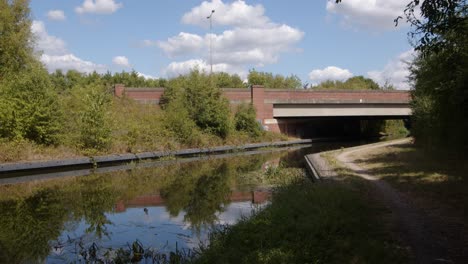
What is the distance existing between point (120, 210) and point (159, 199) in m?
1.83

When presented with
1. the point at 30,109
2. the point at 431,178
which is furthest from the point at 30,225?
the point at 30,109

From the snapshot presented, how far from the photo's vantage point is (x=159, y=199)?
15.0 metres

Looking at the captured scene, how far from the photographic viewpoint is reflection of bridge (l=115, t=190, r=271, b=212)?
14042 millimetres

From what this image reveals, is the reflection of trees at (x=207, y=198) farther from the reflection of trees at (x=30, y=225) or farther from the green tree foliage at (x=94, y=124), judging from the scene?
the green tree foliage at (x=94, y=124)

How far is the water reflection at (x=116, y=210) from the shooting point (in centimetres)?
966

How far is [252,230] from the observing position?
852 centimetres

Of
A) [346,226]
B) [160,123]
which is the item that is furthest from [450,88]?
[160,123]

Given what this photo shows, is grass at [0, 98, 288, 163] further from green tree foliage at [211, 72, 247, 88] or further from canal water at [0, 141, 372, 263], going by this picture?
green tree foliage at [211, 72, 247, 88]

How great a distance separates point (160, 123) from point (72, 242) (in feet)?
74.0

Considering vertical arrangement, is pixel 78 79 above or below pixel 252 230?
above

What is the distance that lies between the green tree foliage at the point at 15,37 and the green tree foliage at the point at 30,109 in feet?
26.4

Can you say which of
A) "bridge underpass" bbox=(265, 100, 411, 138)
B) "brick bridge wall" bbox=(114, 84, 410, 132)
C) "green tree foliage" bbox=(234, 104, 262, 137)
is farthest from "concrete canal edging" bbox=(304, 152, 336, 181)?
"bridge underpass" bbox=(265, 100, 411, 138)

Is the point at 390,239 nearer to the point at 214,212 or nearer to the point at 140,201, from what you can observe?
the point at 214,212

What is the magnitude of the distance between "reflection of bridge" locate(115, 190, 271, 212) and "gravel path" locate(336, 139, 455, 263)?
13.0ft
